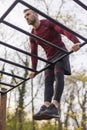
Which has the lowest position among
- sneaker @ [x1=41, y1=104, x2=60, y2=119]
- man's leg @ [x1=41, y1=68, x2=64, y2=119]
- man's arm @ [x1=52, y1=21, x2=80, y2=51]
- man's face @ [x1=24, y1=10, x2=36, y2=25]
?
sneaker @ [x1=41, y1=104, x2=60, y2=119]

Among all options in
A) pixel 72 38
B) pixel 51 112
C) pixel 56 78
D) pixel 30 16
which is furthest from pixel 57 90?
pixel 30 16

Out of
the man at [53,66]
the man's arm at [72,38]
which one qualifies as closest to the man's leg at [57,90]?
the man at [53,66]

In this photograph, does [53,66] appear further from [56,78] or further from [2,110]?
[2,110]

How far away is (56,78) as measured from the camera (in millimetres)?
3922

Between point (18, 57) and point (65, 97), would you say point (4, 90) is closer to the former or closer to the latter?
point (18, 57)

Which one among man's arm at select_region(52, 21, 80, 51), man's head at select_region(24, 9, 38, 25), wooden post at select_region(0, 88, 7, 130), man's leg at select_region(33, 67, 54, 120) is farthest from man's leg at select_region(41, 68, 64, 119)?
wooden post at select_region(0, 88, 7, 130)

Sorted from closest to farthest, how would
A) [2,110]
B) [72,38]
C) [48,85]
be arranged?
[72,38], [48,85], [2,110]

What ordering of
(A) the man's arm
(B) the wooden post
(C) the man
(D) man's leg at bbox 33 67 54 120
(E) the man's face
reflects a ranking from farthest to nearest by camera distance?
(B) the wooden post
(D) man's leg at bbox 33 67 54 120
(C) the man
(E) the man's face
(A) the man's arm

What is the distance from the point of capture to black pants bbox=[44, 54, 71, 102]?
3.90 metres

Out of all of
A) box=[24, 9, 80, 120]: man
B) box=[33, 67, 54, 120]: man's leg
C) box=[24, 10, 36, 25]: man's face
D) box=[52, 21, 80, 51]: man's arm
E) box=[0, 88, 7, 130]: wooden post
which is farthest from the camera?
box=[0, 88, 7, 130]: wooden post

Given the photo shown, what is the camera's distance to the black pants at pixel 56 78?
3898 millimetres

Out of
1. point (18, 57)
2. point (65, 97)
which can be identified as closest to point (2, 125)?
point (18, 57)

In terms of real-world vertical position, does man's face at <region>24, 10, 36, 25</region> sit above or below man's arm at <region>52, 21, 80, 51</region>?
above

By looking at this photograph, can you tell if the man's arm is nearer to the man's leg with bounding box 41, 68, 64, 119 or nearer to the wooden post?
the man's leg with bounding box 41, 68, 64, 119
